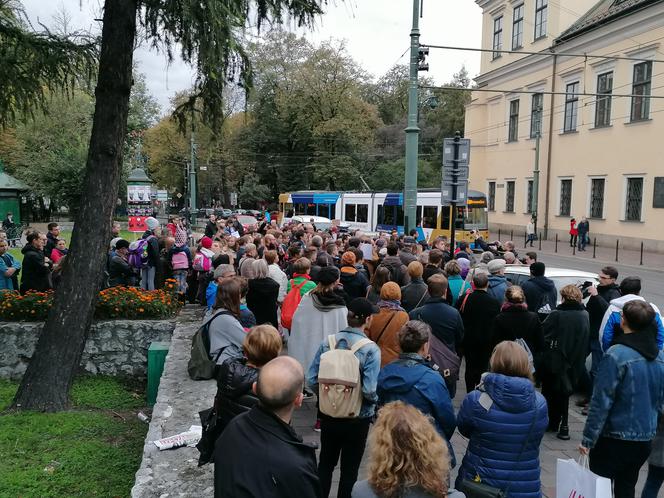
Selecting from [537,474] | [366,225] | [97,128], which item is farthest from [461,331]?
[366,225]

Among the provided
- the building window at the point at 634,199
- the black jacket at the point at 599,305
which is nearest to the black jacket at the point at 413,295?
the black jacket at the point at 599,305

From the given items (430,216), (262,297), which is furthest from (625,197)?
(262,297)

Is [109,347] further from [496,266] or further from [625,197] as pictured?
[625,197]

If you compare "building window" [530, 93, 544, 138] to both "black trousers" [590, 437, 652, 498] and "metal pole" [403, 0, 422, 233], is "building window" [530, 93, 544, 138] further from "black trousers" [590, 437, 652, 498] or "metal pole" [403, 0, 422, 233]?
"black trousers" [590, 437, 652, 498]

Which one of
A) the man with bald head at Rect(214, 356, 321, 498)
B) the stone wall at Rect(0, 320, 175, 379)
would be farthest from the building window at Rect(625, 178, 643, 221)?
the man with bald head at Rect(214, 356, 321, 498)

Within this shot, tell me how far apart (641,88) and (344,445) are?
29.4 m

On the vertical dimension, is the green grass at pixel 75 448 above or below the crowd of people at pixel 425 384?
below

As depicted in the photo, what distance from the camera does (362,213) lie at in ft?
104

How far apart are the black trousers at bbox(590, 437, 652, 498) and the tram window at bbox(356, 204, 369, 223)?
90.0 ft

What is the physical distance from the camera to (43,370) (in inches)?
252

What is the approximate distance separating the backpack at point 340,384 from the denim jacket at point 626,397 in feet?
5.21

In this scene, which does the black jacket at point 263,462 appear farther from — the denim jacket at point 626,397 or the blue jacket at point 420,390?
the denim jacket at point 626,397

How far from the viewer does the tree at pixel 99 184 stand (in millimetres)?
6301

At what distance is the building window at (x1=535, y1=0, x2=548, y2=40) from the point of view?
34912mm
